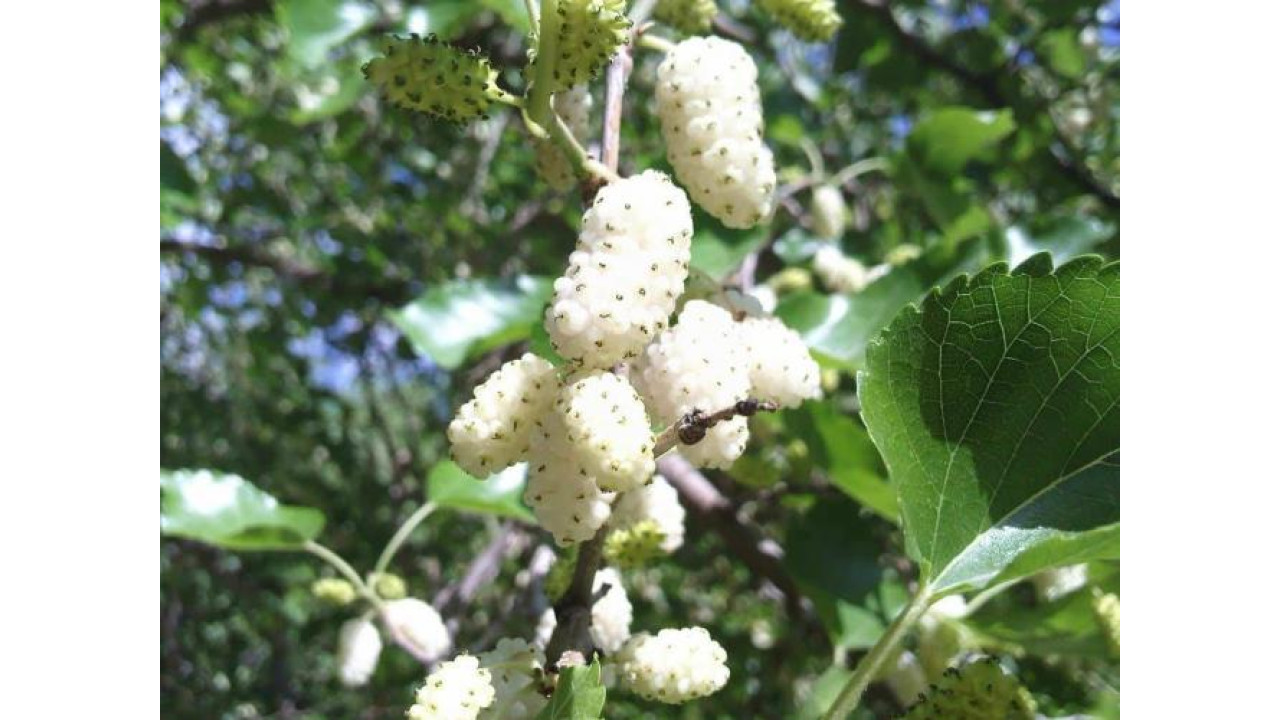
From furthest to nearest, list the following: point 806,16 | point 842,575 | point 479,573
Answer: point 479,573 → point 842,575 → point 806,16

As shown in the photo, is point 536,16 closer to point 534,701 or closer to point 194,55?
point 534,701

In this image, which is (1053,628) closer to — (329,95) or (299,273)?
(299,273)

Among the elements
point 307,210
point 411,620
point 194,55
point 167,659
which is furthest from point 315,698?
point 411,620

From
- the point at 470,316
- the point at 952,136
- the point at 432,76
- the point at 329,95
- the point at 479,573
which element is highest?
the point at 432,76

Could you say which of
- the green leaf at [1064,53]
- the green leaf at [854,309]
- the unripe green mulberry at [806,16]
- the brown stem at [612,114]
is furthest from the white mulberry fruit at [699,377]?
the green leaf at [1064,53]

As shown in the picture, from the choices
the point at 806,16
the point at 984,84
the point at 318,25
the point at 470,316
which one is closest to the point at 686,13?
the point at 806,16

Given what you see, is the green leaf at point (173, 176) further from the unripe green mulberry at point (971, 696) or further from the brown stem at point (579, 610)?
the unripe green mulberry at point (971, 696)
